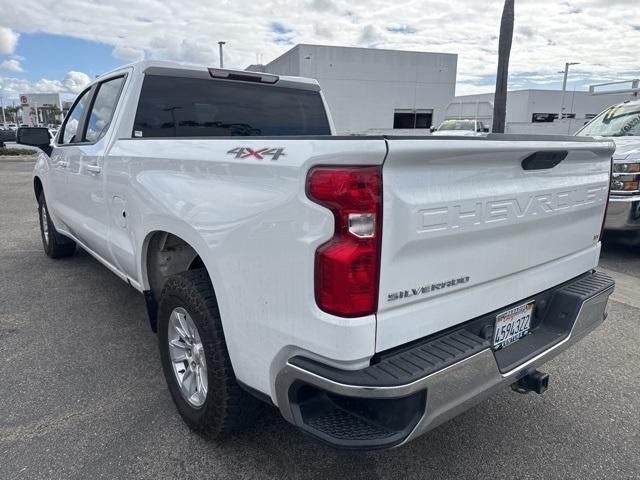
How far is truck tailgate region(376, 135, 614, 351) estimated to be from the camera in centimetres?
169


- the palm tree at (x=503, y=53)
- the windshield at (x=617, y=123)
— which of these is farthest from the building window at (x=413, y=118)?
the windshield at (x=617, y=123)

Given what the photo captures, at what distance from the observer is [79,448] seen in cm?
246

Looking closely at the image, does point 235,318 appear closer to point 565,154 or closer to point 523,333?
point 523,333

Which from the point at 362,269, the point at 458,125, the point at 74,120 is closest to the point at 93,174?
the point at 74,120

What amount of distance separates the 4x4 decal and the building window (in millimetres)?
42955

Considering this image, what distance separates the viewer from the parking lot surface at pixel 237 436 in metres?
2.33

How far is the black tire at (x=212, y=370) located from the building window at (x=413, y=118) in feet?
140

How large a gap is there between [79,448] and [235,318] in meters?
1.22

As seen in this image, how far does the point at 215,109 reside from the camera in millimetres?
3621

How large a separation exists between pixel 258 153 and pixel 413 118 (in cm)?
4388

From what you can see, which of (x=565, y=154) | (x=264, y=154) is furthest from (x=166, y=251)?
(x=565, y=154)

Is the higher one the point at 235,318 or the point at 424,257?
the point at 424,257

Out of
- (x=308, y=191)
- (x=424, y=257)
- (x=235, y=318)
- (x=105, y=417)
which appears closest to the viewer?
(x=308, y=191)

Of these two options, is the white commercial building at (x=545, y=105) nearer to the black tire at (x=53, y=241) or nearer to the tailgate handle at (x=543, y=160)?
the black tire at (x=53, y=241)
